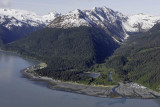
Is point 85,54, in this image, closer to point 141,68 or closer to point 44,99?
point 141,68

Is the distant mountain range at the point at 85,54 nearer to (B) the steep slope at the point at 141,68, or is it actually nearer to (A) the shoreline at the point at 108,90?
(B) the steep slope at the point at 141,68

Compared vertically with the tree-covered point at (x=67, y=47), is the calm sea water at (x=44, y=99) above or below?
below

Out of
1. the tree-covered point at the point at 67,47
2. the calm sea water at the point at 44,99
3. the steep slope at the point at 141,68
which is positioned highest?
the tree-covered point at the point at 67,47

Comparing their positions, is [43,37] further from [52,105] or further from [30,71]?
[52,105]

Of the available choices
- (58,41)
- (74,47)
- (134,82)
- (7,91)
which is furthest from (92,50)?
(7,91)

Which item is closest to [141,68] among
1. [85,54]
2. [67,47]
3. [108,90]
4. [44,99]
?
[108,90]

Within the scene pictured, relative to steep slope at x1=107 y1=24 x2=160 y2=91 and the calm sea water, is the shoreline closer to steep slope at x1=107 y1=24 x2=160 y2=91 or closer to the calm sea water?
the calm sea water

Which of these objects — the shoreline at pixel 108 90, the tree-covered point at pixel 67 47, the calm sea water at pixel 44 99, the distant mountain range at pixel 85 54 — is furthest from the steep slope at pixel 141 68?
the calm sea water at pixel 44 99

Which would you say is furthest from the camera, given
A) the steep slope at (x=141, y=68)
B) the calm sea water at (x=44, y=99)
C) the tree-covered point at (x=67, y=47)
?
the tree-covered point at (x=67, y=47)
